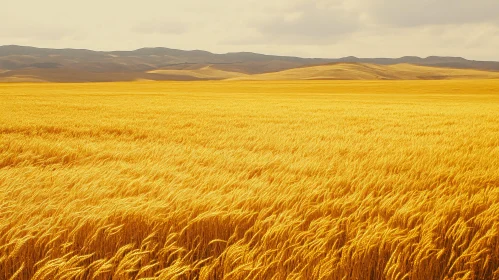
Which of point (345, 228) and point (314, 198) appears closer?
point (345, 228)

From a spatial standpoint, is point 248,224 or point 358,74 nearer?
point 248,224

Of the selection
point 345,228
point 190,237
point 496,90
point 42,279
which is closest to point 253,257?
point 190,237

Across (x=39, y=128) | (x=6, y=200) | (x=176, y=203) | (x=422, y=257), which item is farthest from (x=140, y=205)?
(x=39, y=128)

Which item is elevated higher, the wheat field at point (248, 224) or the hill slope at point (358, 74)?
the hill slope at point (358, 74)

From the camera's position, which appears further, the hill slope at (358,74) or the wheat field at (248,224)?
the hill slope at (358,74)

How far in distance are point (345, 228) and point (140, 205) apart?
176 centimetres

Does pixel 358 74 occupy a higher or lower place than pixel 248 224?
higher

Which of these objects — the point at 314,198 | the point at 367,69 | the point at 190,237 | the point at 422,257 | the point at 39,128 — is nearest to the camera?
the point at 422,257

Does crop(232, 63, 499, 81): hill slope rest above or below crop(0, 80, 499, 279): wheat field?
above

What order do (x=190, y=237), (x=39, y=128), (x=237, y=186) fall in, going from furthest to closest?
(x=39, y=128), (x=237, y=186), (x=190, y=237)

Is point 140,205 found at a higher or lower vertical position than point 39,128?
higher

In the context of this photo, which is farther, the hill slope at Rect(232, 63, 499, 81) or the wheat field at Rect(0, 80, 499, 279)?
the hill slope at Rect(232, 63, 499, 81)

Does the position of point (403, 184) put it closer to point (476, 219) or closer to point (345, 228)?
point (476, 219)

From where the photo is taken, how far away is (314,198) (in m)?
3.94
